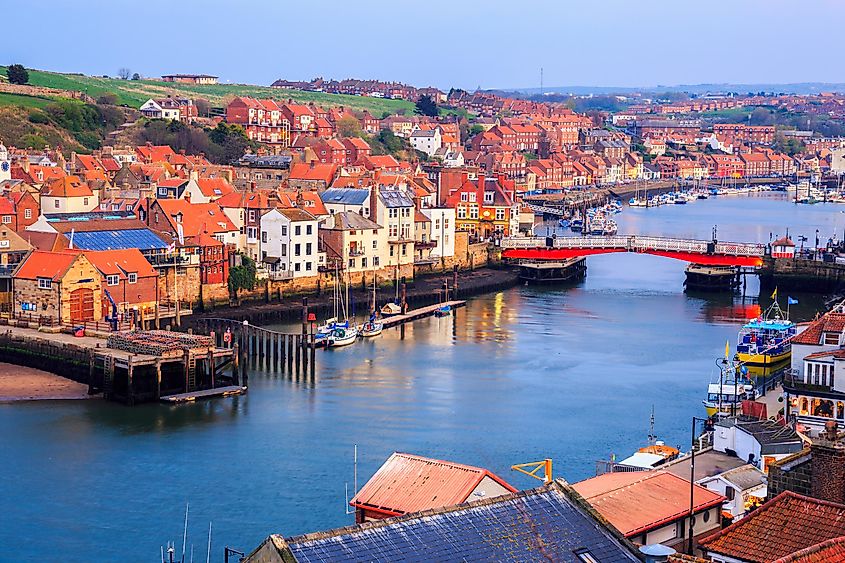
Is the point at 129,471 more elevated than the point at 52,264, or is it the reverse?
the point at 52,264

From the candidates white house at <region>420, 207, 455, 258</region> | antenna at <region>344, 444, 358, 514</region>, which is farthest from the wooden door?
white house at <region>420, 207, 455, 258</region>

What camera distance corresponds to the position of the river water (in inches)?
725

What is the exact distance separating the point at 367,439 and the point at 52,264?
1242cm

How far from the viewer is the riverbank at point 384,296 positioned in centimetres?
3638

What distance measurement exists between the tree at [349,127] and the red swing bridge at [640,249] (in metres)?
34.0

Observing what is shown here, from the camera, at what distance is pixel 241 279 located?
126 ft

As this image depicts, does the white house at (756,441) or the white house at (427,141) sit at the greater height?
the white house at (427,141)

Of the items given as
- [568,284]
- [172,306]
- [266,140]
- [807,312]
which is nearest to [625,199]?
[266,140]

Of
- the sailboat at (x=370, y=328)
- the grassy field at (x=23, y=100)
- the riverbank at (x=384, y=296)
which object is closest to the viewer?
the sailboat at (x=370, y=328)

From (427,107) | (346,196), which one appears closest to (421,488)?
(346,196)

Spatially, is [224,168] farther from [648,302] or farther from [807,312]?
[807,312]

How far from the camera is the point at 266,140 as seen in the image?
75.1 meters

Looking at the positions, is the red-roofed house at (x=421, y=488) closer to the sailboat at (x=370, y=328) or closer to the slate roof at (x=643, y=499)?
the slate roof at (x=643, y=499)

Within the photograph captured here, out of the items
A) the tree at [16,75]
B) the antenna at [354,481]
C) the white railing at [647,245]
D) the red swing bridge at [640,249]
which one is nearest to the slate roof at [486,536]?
the antenna at [354,481]
